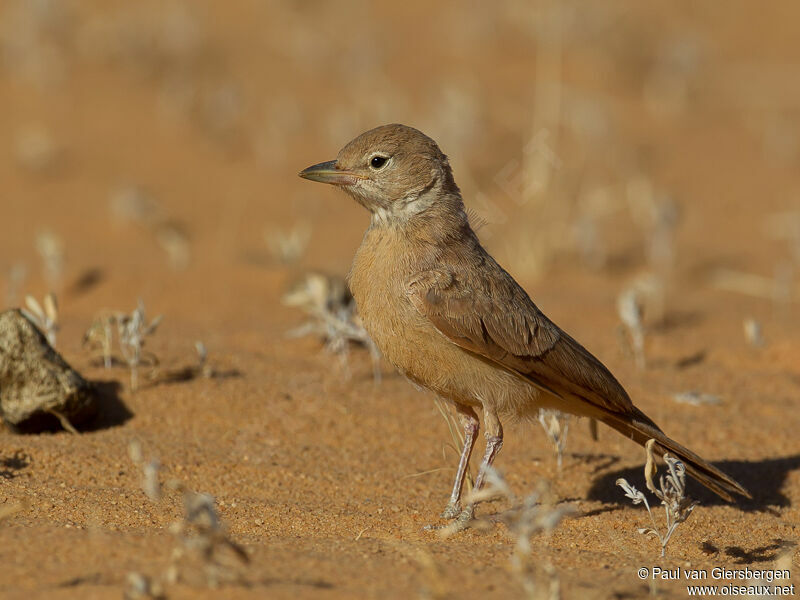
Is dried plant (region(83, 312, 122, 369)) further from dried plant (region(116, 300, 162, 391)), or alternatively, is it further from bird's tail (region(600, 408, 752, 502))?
bird's tail (region(600, 408, 752, 502))

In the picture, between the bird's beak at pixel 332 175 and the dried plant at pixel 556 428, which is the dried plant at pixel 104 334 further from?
the dried plant at pixel 556 428

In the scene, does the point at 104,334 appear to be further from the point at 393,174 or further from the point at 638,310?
the point at 638,310

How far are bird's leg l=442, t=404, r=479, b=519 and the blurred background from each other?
2.73m

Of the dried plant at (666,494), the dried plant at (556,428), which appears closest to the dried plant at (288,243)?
the dried plant at (556,428)

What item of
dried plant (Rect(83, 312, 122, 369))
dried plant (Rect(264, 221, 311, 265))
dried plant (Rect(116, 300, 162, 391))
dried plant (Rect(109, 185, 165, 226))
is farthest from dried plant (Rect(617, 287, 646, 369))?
dried plant (Rect(109, 185, 165, 226))

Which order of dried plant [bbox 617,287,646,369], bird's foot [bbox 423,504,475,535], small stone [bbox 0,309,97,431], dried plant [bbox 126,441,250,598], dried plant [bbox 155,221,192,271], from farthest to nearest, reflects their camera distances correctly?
dried plant [bbox 155,221,192,271] < dried plant [bbox 617,287,646,369] < small stone [bbox 0,309,97,431] < bird's foot [bbox 423,504,475,535] < dried plant [bbox 126,441,250,598]

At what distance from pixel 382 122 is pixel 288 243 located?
A: 4.10 meters

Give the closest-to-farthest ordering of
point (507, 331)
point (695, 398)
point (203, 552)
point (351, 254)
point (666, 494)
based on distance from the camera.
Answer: point (203, 552)
point (666, 494)
point (507, 331)
point (695, 398)
point (351, 254)

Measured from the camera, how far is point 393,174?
4770 mm

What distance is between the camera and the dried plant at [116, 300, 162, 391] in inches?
211

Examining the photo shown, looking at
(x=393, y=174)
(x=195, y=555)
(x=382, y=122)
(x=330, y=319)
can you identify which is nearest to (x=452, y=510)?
(x=393, y=174)

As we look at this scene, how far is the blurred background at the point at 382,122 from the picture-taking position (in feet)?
29.3

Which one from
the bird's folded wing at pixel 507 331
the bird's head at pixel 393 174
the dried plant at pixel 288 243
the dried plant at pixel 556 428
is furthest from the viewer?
the dried plant at pixel 288 243

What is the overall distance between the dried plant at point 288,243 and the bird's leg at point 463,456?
9.60ft
